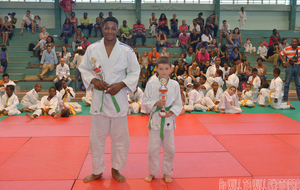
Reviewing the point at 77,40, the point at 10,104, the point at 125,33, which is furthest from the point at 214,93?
the point at 77,40

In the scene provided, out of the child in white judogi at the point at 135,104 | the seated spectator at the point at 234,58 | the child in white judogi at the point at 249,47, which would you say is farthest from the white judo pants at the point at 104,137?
the child in white judogi at the point at 249,47

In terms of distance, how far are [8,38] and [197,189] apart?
14170 millimetres

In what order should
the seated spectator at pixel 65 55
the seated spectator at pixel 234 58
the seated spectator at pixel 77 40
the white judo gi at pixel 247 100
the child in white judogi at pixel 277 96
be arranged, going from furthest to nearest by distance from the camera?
1. the seated spectator at pixel 77 40
2. the seated spectator at pixel 234 58
3. the seated spectator at pixel 65 55
4. the white judo gi at pixel 247 100
5. the child in white judogi at pixel 277 96

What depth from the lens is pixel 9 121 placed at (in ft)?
20.9

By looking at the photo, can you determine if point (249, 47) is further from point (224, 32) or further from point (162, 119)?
point (162, 119)

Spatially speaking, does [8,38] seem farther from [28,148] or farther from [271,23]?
[271,23]

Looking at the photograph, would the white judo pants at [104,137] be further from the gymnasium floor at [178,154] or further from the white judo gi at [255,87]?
the white judo gi at [255,87]

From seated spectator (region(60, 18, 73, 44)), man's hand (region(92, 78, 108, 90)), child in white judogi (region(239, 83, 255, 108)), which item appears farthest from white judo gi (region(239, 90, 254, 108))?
seated spectator (region(60, 18, 73, 44))

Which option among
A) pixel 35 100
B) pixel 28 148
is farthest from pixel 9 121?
pixel 28 148

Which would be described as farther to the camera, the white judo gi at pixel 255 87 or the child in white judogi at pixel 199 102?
the white judo gi at pixel 255 87

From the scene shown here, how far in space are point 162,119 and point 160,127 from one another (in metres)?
0.10

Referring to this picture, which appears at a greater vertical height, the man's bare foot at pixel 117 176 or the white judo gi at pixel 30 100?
the white judo gi at pixel 30 100

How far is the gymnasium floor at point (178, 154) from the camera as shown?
3.20 metres

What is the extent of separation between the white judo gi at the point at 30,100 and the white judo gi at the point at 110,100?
5.26 m
